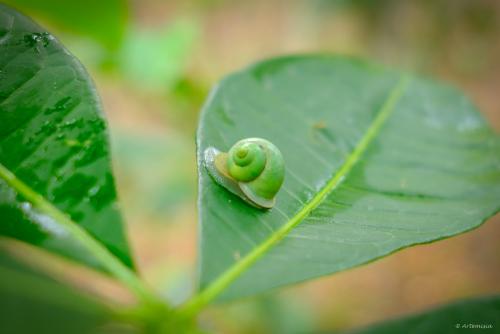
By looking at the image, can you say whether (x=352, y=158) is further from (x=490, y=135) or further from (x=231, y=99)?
(x=490, y=135)

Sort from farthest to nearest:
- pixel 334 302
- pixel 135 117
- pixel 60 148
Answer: pixel 135 117 → pixel 334 302 → pixel 60 148

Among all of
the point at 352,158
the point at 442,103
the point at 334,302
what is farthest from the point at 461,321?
the point at 334,302

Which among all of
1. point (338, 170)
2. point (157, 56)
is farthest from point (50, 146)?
point (157, 56)

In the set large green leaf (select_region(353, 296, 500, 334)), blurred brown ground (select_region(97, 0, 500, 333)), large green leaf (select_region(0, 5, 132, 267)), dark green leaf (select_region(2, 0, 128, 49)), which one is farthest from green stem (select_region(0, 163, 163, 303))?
blurred brown ground (select_region(97, 0, 500, 333))

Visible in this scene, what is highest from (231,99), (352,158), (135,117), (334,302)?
(231,99)

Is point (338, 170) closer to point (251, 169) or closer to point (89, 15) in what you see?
point (251, 169)

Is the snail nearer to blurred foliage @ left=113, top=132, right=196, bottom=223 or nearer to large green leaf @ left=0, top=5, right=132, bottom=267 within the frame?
large green leaf @ left=0, top=5, right=132, bottom=267
